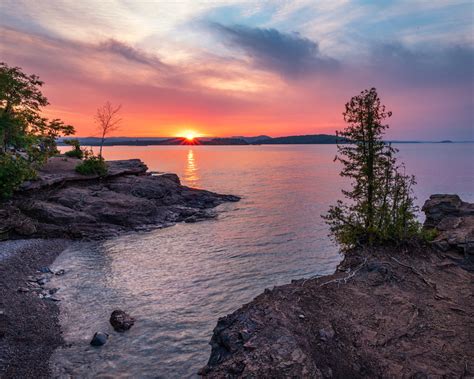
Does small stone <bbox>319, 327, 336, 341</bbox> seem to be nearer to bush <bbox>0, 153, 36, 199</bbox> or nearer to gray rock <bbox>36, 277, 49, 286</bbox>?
gray rock <bbox>36, 277, 49, 286</bbox>

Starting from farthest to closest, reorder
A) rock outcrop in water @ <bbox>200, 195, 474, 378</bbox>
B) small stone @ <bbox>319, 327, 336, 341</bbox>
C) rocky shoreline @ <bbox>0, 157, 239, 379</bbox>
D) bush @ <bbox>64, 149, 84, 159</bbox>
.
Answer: bush @ <bbox>64, 149, 84, 159</bbox>
rocky shoreline @ <bbox>0, 157, 239, 379</bbox>
small stone @ <bbox>319, 327, 336, 341</bbox>
rock outcrop in water @ <bbox>200, 195, 474, 378</bbox>

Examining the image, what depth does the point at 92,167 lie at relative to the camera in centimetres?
4209

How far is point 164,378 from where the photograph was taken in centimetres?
1216

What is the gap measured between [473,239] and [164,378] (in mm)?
18039

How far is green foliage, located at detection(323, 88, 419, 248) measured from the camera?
59.2 ft

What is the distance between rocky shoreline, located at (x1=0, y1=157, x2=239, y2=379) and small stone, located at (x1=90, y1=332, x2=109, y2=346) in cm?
141

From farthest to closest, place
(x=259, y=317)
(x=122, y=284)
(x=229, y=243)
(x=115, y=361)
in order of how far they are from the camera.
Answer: (x=229, y=243), (x=122, y=284), (x=115, y=361), (x=259, y=317)

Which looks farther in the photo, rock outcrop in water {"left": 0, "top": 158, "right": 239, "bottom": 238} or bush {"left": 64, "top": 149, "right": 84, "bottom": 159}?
bush {"left": 64, "top": 149, "right": 84, "bottom": 159}

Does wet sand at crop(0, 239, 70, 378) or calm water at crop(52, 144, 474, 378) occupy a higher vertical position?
wet sand at crop(0, 239, 70, 378)

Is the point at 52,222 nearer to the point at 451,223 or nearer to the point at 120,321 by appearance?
the point at 120,321

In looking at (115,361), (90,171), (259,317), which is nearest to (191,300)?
(115,361)

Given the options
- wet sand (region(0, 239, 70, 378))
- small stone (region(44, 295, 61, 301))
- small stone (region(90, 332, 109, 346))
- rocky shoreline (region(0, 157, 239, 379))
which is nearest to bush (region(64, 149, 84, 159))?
rocky shoreline (region(0, 157, 239, 379))

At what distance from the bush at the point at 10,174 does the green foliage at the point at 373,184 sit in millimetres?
28119

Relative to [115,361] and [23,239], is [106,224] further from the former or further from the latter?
[115,361]
